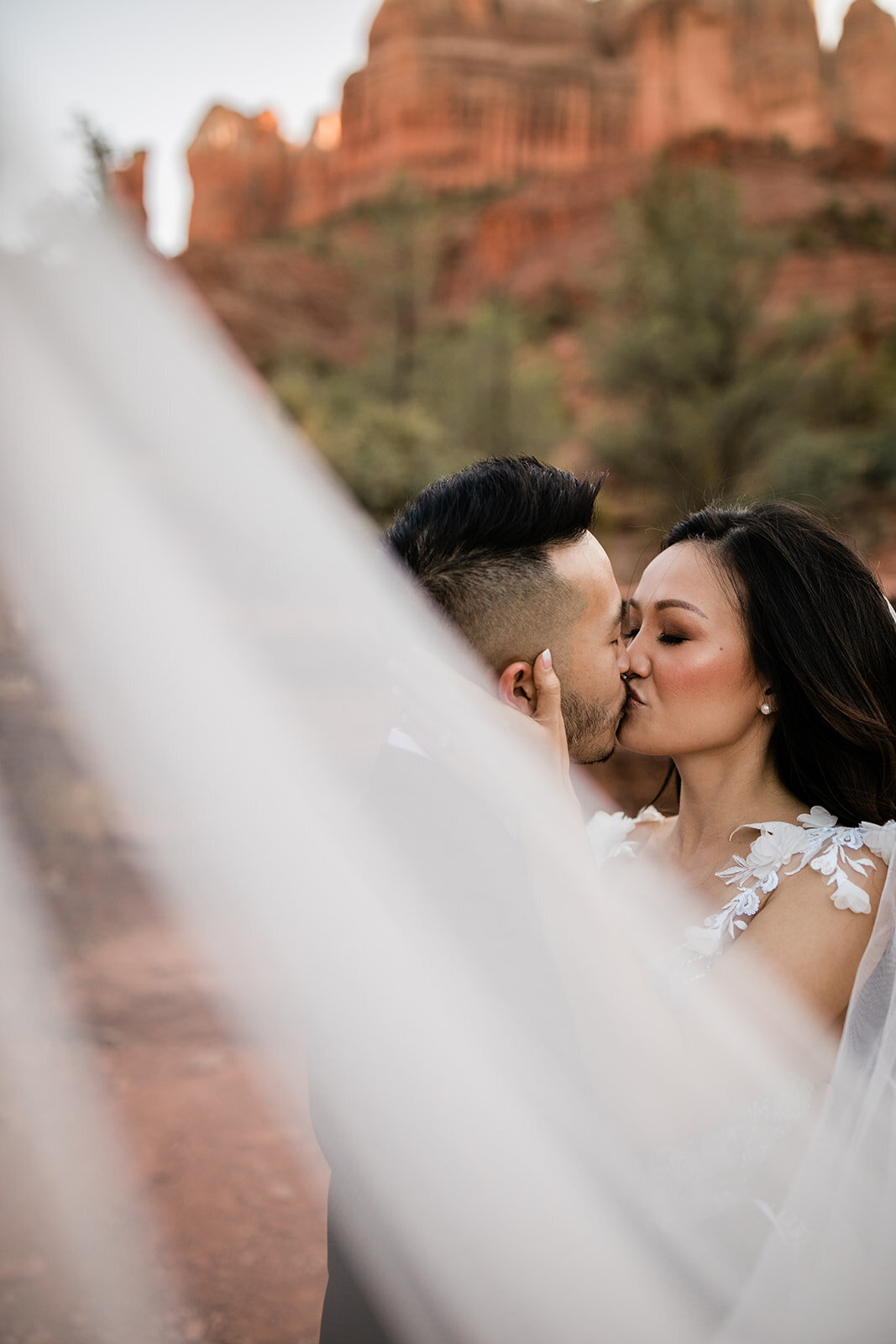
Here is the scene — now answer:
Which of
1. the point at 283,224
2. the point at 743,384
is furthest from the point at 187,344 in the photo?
the point at 283,224

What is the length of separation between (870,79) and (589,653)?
8638cm

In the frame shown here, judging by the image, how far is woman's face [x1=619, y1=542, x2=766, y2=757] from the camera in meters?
2.33

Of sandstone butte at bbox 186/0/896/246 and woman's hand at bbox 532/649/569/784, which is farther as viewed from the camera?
sandstone butte at bbox 186/0/896/246

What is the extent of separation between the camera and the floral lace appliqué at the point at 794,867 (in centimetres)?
209

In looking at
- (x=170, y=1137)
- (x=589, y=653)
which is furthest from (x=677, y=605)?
(x=170, y=1137)

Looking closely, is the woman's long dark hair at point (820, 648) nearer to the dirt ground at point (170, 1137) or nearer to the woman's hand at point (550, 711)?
the woman's hand at point (550, 711)

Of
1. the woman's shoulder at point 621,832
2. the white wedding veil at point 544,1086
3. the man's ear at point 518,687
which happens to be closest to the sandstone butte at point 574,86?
the woman's shoulder at point 621,832

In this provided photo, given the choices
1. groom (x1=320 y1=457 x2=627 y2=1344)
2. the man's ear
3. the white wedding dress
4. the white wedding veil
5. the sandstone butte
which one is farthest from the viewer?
the sandstone butte

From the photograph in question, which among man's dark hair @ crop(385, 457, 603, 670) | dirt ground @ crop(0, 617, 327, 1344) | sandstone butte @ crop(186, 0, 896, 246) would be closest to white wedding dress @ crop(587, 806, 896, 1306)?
man's dark hair @ crop(385, 457, 603, 670)

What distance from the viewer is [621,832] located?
3.06 meters

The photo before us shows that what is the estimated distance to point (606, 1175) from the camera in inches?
74.0

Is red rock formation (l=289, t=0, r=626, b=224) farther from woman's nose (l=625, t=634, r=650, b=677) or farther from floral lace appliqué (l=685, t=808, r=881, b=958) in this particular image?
floral lace appliqué (l=685, t=808, r=881, b=958)

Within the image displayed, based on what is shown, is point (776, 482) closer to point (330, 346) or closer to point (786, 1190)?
point (786, 1190)

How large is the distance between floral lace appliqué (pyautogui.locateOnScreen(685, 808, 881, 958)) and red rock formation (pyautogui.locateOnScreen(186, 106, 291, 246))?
78.4 m
